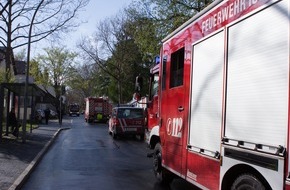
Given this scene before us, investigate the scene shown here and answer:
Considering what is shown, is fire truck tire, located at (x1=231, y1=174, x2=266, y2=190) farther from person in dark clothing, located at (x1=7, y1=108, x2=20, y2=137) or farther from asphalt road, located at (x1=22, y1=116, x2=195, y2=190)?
person in dark clothing, located at (x1=7, y1=108, x2=20, y2=137)

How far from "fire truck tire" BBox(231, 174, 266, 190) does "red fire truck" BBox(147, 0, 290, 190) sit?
0.04 feet

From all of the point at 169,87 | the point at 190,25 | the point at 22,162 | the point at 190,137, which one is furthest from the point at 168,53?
the point at 22,162

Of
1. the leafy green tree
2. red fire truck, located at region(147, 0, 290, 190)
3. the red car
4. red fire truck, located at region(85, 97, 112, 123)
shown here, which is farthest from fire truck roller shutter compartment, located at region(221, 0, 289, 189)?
the leafy green tree

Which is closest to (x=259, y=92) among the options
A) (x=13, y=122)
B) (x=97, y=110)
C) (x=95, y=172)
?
(x=95, y=172)

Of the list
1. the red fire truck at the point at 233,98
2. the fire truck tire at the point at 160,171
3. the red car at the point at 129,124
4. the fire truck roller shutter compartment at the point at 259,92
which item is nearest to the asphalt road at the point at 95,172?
the fire truck tire at the point at 160,171

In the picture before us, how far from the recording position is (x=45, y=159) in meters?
14.7

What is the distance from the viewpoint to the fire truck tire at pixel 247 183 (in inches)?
195

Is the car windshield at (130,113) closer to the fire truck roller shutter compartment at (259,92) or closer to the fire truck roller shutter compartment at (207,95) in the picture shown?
the fire truck roller shutter compartment at (207,95)

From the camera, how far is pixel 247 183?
5.21 m

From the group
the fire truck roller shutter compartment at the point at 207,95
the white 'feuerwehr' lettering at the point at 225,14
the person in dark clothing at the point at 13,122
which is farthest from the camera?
the person in dark clothing at the point at 13,122

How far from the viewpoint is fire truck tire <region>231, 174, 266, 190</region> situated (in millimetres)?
4945

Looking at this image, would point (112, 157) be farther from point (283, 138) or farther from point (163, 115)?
point (283, 138)

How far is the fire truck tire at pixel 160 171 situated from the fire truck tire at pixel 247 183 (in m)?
4.25

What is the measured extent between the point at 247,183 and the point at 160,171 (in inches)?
190
